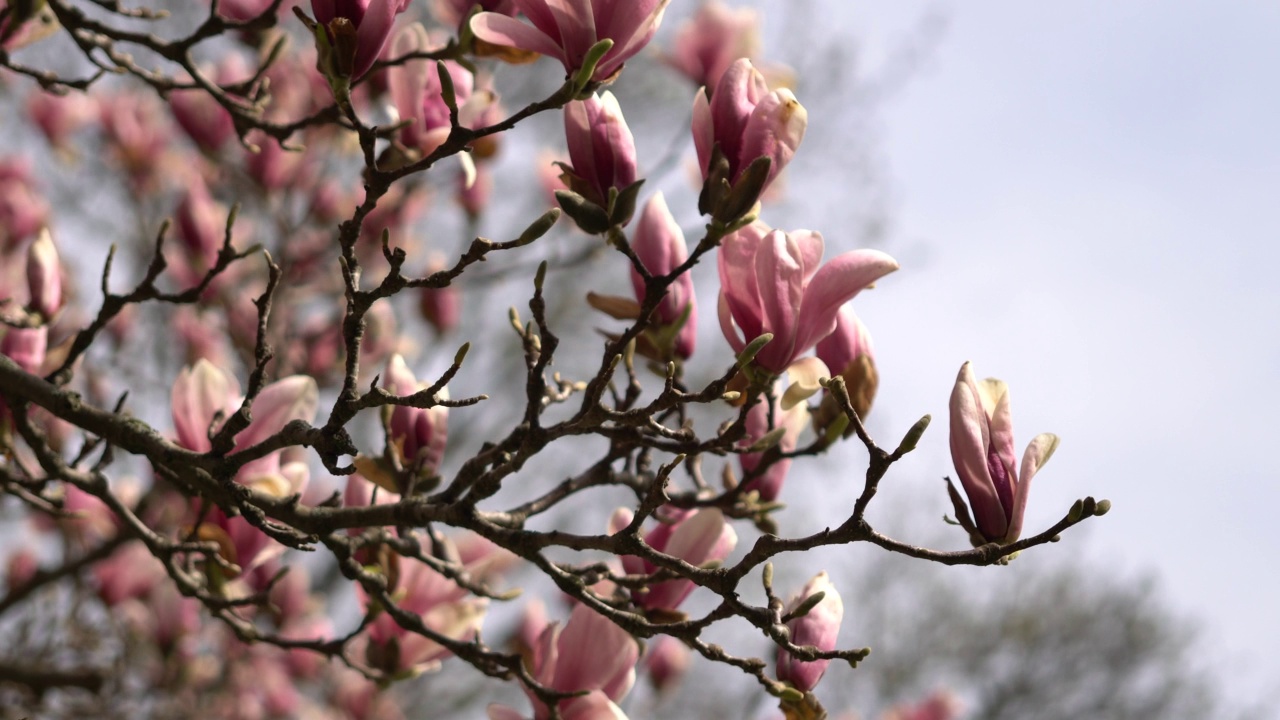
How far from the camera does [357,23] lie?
105 cm

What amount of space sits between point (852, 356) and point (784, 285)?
0.29 m

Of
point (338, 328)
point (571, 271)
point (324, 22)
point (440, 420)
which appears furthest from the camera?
point (571, 271)

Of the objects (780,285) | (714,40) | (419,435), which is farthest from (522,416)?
(714,40)

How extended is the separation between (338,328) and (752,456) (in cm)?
210

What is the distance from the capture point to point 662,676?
295 centimetres

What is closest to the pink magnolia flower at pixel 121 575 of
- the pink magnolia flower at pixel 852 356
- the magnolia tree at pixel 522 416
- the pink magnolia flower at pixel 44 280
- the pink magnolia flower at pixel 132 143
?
the magnolia tree at pixel 522 416

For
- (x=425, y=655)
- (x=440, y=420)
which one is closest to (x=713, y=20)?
(x=440, y=420)

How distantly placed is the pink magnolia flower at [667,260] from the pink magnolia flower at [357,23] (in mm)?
413

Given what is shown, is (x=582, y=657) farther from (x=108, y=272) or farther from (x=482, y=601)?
(x=108, y=272)

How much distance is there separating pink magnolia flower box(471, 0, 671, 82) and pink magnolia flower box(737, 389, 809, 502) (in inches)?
24.3

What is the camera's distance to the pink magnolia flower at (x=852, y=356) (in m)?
1.42

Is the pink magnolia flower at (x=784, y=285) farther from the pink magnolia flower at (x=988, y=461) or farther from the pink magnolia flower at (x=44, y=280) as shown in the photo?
the pink magnolia flower at (x=44, y=280)

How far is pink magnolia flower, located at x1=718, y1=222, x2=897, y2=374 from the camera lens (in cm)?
117

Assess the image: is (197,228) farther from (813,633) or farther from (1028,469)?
(1028,469)
